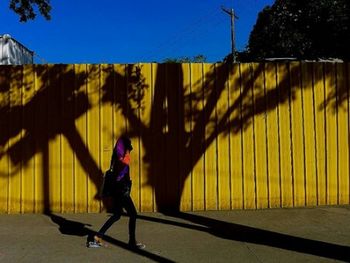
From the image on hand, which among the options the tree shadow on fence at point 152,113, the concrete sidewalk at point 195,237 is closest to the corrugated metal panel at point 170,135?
the tree shadow on fence at point 152,113

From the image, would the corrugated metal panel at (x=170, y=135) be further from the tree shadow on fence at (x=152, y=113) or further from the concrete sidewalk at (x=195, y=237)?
the concrete sidewalk at (x=195, y=237)

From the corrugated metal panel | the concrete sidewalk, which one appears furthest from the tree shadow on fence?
the concrete sidewalk

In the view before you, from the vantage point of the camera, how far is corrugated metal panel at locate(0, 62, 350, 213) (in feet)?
33.3

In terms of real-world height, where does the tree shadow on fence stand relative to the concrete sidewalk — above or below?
above

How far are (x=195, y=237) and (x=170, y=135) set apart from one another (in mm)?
2519

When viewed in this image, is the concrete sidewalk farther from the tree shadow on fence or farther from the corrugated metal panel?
the tree shadow on fence

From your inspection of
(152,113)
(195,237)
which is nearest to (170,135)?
(152,113)

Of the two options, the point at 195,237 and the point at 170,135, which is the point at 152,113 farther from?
the point at 195,237

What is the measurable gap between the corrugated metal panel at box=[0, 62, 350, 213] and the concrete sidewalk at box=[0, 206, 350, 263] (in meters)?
0.40

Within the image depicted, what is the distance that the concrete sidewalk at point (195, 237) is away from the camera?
720 centimetres

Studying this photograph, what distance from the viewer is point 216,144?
10266 millimetres

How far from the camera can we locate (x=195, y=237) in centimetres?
825

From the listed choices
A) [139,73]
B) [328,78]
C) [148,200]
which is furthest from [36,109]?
[328,78]

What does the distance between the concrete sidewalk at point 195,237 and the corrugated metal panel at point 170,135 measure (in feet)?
1.30
